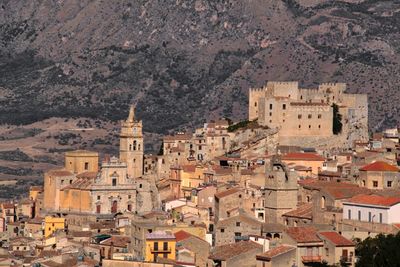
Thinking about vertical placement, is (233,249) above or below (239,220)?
below

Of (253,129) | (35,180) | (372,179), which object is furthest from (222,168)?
(35,180)

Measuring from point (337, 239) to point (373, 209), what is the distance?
523 cm

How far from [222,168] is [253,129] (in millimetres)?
11535

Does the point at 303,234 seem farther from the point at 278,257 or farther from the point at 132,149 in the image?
the point at 132,149

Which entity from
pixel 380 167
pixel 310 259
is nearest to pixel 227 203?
pixel 380 167

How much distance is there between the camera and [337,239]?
72.8 m

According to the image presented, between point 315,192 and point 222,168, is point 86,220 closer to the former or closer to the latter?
point 222,168

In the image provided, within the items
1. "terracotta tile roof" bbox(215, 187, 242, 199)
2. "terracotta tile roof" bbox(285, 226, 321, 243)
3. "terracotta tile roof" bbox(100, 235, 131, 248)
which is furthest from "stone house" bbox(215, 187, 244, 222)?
"terracotta tile roof" bbox(285, 226, 321, 243)

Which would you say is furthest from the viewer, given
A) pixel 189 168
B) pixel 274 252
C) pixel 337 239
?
pixel 189 168

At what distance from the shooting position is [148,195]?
106 meters

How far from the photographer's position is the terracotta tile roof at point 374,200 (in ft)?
253

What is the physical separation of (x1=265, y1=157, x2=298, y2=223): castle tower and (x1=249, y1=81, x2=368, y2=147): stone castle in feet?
107

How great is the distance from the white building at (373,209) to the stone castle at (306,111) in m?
38.5

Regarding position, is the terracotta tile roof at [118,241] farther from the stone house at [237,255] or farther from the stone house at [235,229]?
the stone house at [237,255]
